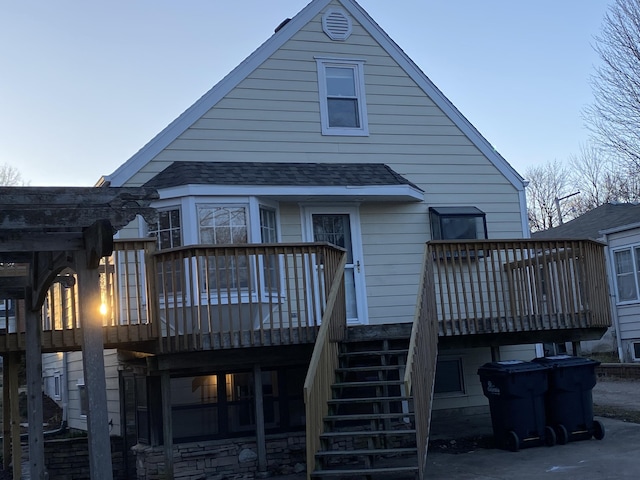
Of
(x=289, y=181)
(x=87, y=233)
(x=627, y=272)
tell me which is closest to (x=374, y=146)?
(x=289, y=181)

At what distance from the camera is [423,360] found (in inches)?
371

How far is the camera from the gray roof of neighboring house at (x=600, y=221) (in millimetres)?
23000

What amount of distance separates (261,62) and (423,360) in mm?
6054

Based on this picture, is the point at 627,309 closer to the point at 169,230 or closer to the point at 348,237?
the point at 348,237

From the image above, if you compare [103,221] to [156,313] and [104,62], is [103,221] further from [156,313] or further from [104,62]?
[104,62]

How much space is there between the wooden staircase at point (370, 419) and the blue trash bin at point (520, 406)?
1.29 m

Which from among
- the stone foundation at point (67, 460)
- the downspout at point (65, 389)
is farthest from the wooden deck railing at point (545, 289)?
the downspout at point (65, 389)

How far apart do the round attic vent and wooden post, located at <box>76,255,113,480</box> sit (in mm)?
8910

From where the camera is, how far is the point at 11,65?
44.5 ft

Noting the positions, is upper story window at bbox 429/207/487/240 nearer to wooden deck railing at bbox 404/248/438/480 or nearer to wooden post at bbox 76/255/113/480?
wooden deck railing at bbox 404/248/438/480

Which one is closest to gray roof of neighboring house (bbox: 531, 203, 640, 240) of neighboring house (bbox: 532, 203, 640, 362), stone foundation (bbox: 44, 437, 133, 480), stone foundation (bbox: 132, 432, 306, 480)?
neighboring house (bbox: 532, 203, 640, 362)

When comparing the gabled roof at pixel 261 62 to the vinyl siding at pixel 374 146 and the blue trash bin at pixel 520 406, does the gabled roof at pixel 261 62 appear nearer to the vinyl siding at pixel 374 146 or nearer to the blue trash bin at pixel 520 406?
the vinyl siding at pixel 374 146

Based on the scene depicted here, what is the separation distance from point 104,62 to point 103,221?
9.04 meters

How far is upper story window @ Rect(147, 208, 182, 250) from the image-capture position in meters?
11.7
